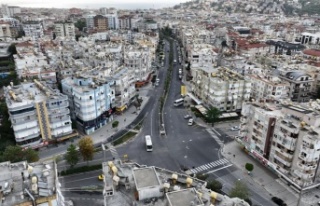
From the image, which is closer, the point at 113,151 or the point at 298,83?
the point at 113,151

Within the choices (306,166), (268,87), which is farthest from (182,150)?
(268,87)

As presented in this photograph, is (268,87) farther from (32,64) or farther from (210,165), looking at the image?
(32,64)

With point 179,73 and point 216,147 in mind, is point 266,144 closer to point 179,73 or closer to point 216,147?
point 216,147

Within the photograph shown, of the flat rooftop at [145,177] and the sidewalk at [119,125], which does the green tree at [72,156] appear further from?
the flat rooftop at [145,177]

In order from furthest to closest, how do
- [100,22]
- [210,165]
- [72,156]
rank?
[100,22], [210,165], [72,156]

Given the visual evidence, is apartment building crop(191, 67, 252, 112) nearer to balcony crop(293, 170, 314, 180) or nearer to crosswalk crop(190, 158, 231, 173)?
crosswalk crop(190, 158, 231, 173)
